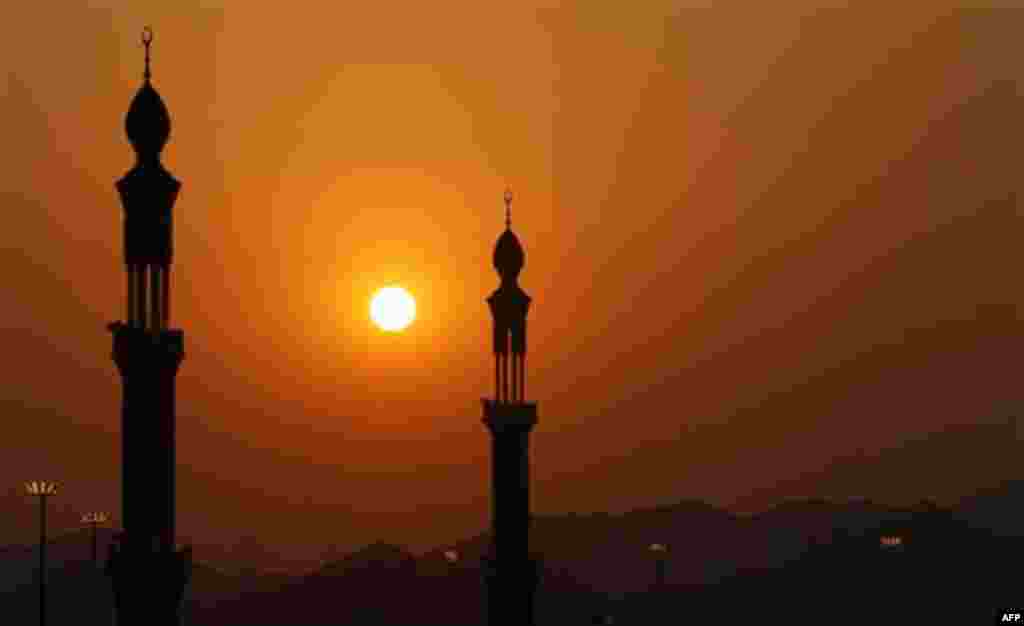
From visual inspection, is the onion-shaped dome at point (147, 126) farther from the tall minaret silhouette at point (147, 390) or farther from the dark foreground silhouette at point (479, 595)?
the dark foreground silhouette at point (479, 595)

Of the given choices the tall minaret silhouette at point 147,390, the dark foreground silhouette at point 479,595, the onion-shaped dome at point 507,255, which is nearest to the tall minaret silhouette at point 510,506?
the onion-shaped dome at point 507,255

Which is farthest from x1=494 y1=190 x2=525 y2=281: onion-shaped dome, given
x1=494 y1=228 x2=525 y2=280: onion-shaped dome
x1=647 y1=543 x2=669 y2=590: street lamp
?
x1=647 y1=543 x2=669 y2=590: street lamp

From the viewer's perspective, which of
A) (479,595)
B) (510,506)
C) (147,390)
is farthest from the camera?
(479,595)

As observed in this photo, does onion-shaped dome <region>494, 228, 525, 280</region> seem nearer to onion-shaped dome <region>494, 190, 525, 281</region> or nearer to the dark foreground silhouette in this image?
onion-shaped dome <region>494, 190, 525, 281</region>

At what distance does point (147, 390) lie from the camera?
1502 inches

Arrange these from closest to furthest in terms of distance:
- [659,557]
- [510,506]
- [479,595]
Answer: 1. [510,506]
2. [659,557]
3. [479,595]

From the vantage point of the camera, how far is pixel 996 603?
6476 inches

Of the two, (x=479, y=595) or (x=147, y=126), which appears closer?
(x=147, y=126)

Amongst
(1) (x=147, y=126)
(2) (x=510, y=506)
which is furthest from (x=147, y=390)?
(2) (x=510, y=506)

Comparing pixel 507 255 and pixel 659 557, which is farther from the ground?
pixel 507 255

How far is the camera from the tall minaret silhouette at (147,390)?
37.1 meters

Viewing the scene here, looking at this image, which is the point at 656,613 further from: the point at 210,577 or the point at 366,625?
the point at 210,577

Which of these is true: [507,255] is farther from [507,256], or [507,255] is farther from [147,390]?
[147,390]

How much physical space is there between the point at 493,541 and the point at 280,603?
13046 centimetres
